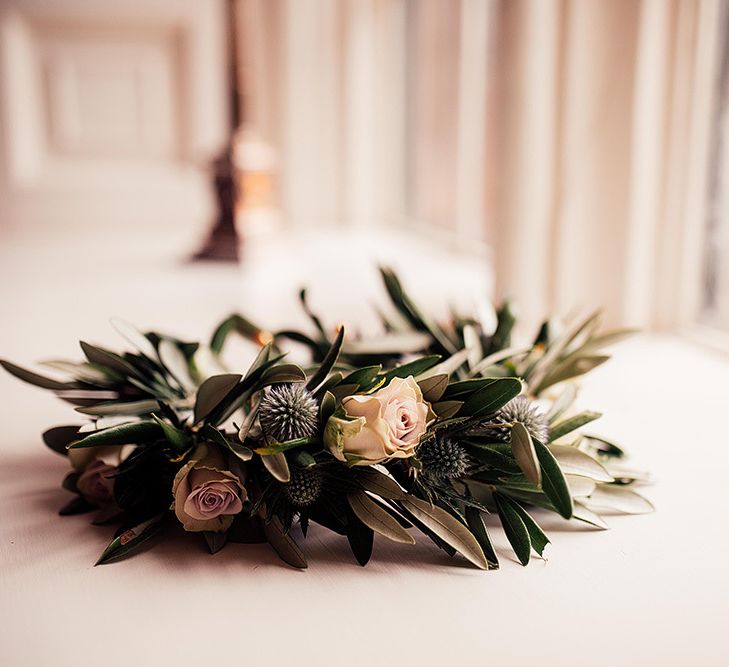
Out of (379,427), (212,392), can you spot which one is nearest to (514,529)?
(379,427)

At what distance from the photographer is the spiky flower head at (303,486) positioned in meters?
0.59

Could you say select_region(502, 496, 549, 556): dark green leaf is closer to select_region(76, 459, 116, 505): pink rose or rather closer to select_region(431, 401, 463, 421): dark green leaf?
select_region(431, 401, 463, 421): dark green leaf

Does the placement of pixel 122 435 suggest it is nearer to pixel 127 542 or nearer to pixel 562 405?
pixel 127 542

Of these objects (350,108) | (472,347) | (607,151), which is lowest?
(472,347)

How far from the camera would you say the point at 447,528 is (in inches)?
22.8

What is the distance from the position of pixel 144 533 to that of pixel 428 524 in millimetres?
191

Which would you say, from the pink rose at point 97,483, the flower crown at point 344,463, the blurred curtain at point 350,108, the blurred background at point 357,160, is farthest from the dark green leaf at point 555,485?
the blurred curtain at point 350,108

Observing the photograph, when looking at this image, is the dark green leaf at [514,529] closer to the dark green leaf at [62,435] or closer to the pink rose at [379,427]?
the pink rose at [379,427]

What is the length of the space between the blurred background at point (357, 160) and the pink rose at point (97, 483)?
2.46 ft

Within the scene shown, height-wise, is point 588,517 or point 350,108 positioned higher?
point 350,108

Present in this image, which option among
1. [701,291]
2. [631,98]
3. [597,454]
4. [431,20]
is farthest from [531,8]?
[431,20]

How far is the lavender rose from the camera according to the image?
0.59 meters

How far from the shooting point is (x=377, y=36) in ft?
10.9

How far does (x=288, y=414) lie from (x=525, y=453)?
0.16 m
